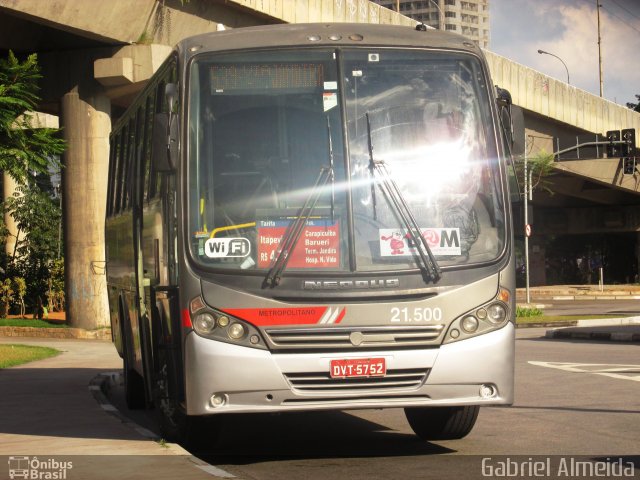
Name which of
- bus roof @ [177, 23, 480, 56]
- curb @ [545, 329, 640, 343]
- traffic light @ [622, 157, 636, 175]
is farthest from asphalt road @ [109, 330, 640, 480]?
traffic light @ [622, 157, 636, 175]

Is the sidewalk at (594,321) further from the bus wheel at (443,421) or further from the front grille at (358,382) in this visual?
the front grille at (358,382)

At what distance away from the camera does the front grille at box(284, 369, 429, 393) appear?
9633 mm

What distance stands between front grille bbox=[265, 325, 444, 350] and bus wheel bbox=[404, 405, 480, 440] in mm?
1355

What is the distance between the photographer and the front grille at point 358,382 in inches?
379

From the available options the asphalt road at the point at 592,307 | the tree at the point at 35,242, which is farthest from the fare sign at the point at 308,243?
the tree at the point at 35,242

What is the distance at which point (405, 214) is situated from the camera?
10.0 metres

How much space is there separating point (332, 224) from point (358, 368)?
3.68ft

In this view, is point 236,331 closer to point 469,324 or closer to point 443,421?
point 469,324

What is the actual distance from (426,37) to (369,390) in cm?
302

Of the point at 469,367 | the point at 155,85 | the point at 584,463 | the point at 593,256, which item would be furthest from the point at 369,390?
the point at 593,256

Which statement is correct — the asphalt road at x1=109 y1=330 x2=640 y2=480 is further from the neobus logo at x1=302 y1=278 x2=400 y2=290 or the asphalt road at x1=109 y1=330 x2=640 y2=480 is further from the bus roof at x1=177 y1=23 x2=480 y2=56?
the bus roof at x1=177 y1=23 x2=480 y2=56

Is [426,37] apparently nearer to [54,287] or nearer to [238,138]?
[238,138]

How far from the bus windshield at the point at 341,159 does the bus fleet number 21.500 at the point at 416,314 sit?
0.35 meters

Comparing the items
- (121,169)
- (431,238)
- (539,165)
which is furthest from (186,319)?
(539,165)
